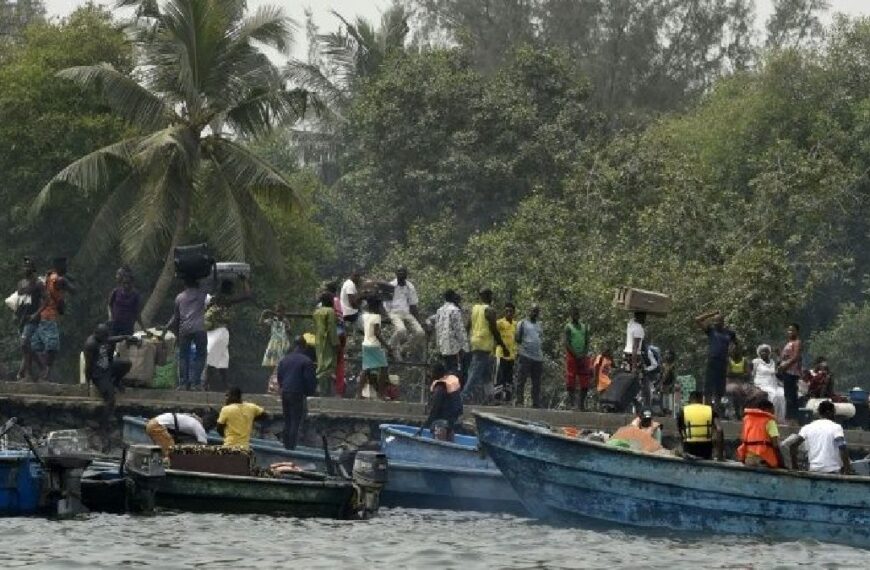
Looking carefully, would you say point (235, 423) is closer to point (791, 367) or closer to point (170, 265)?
point (791, 367)

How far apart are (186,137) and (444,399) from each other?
10.2 m

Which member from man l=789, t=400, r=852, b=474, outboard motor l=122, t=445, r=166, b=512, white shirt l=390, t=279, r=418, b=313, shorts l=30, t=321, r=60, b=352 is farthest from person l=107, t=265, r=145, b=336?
man l=789, t=400, r=852, b=474

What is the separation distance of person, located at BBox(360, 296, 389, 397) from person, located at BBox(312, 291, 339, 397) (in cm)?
42

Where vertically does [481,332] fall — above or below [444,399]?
above

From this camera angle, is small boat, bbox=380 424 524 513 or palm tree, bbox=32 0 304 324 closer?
small boat, bbox=380 424 524 513

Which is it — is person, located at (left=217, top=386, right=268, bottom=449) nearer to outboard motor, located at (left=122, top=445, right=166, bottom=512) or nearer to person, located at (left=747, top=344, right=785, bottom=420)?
outboard motor, located at (left=122, top=445, right=166, bottom=512)

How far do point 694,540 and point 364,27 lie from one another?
34713 millimetres

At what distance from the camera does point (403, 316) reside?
32.8m

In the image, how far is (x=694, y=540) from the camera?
2658 centimetres

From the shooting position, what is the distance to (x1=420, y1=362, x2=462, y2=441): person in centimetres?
3070

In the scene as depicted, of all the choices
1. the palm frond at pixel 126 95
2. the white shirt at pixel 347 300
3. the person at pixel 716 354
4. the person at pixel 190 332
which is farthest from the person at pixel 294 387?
the palm frond at pixel 126 95

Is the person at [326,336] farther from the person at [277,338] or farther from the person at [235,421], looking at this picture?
the person at [235,421]

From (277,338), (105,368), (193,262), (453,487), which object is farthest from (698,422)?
(105,368)

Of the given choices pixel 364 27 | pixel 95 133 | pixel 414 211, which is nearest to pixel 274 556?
pixel 95 133
